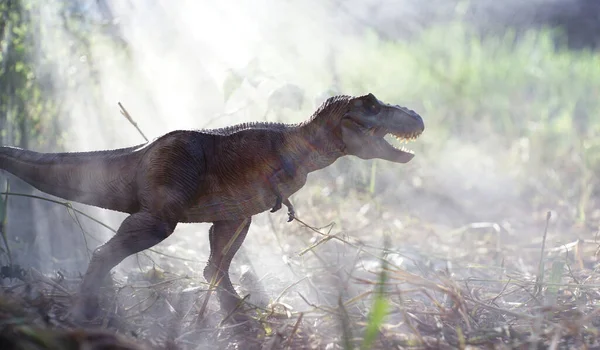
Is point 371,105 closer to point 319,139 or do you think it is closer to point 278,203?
point 319,139

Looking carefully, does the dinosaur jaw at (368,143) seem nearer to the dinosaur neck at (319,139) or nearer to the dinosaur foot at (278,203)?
the dinosaur neck at (319,139)

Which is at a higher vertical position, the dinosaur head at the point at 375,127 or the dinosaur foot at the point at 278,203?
the dinosaur head at the point at 375,127

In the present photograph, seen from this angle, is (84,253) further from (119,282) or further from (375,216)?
(375,216)

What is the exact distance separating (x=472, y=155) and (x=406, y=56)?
1627mm

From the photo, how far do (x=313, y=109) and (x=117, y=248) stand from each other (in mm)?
2497

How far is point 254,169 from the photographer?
2354mm

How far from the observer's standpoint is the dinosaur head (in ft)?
7.80


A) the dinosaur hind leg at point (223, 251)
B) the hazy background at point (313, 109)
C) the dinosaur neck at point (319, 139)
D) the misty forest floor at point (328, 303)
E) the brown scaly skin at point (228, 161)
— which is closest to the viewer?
the misty forest floor at point (328, 303)

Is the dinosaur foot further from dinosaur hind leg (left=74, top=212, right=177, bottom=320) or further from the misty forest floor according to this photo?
dinosaur hind leg (left=74, top=212, right=177, bottom=320)

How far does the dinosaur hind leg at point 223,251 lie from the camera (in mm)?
2535

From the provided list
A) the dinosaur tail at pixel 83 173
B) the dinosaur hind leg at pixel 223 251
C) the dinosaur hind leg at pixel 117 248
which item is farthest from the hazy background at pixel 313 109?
the dinosaur hind leg at pixel 117 248

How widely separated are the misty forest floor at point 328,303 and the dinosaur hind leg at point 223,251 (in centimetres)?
8

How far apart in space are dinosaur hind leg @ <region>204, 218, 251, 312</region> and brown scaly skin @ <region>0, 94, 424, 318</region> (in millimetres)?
83

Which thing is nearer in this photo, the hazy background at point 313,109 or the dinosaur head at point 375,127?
the dinosaur head at point 375,127
